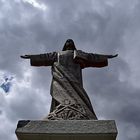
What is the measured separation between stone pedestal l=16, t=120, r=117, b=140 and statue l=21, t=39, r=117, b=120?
560 millimetres

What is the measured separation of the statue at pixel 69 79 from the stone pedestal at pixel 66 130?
0.56 meters

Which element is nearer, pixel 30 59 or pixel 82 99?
pixel 82 99

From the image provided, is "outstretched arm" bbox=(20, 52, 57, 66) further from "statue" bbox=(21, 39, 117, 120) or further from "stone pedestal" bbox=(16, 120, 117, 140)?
"stone pedestal" bbox=(16, 120, 117, 140)

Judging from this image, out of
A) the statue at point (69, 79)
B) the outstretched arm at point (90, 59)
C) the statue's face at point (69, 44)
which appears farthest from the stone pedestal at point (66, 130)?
the statue's face at point (69, 44)

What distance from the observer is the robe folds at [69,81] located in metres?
6.89

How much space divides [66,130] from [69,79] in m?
1.84

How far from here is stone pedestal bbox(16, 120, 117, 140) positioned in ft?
19.6

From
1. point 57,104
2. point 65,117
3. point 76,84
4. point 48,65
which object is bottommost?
point 65,117

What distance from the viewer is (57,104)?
7406 mm

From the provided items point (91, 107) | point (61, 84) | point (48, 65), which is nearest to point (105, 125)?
point (91, 107)

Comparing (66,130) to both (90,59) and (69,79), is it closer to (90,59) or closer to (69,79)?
(69,79)

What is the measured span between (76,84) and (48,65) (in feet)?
3.36

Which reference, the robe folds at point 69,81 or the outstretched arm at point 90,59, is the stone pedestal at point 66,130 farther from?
the outstretched arm at point 90,59

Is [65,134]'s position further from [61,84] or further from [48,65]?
[48,65]
